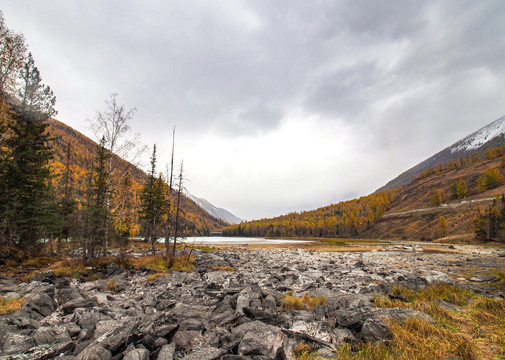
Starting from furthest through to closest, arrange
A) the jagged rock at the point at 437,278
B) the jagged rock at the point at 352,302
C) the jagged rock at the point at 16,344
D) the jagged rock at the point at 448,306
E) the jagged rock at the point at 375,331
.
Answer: the jagged rock at the point at 437,278 → the jagged rock at the point at 352,302 → the jagged rock at the point at 448,306 → the jagged rock at the point at 375,331 → the jagged rock at the point at 16,344

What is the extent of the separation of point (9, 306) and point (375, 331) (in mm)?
11341

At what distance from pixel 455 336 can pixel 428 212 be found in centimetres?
14473

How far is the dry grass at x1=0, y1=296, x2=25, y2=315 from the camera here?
735 cm

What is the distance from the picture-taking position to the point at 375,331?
5.68 metres

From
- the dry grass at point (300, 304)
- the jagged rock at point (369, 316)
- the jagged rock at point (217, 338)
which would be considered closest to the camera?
the jagged rock at point (217, 338)

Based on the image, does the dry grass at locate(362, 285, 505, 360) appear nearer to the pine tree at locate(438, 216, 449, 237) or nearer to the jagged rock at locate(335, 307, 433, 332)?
the jagged rock at locate(335, 307, 433, 332)

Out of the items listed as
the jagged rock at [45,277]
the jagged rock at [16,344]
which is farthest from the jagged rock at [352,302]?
the jagged rock at [45,277]

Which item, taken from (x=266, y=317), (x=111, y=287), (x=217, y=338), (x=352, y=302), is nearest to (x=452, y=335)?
(x=352, y=302)

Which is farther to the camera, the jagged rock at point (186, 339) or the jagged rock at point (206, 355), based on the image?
the jagged rock at point (186, 339)

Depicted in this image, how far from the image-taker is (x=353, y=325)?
6.53 meters

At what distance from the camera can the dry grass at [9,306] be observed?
290 inches

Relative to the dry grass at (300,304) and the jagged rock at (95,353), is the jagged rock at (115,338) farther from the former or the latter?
the dry grass at (300,304)

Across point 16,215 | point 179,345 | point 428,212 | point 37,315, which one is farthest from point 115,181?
point 428,212

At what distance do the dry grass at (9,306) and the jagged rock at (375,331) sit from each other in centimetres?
1084
